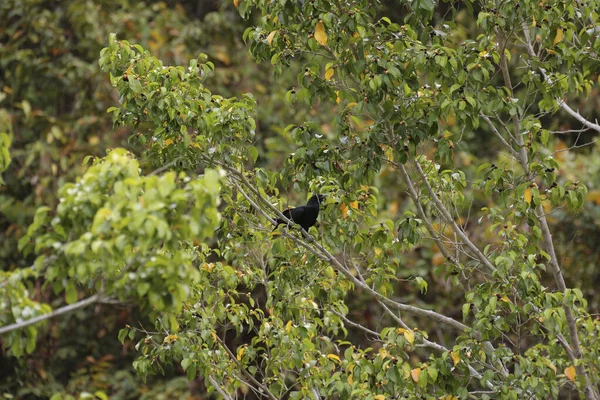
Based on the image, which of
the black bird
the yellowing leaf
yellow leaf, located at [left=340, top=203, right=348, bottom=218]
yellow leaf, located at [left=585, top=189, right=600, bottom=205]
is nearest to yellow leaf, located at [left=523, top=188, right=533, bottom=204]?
yellow leaf, located at [left=340, top=203, right=348, bottom=218]

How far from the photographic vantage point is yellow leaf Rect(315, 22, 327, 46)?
14.8ft

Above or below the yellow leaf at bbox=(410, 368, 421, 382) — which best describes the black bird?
above

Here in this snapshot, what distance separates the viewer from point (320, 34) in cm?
452

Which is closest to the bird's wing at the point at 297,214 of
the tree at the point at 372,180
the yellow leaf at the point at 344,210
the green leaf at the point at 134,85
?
the tree at the point at 372,180

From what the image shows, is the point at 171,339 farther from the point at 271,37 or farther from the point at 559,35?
the point at 559,35

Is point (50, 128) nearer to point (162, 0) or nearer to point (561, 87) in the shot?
point (162, 0)

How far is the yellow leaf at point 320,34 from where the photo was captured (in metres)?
4.51

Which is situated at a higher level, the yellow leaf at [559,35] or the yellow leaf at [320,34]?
the yellow leaf at [320,34]

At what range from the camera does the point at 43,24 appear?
1003 centimetres

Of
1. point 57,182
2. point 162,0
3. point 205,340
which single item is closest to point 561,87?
point 205,340

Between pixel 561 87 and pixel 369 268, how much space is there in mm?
1489

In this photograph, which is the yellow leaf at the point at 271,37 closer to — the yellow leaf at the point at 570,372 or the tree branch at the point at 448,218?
the tree branch at the point at 448,218

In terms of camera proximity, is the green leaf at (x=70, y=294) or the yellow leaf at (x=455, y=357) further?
the yellow leaf at (x=455, y=357)

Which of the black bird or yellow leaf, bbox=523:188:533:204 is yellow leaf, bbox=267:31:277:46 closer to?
the black bird
